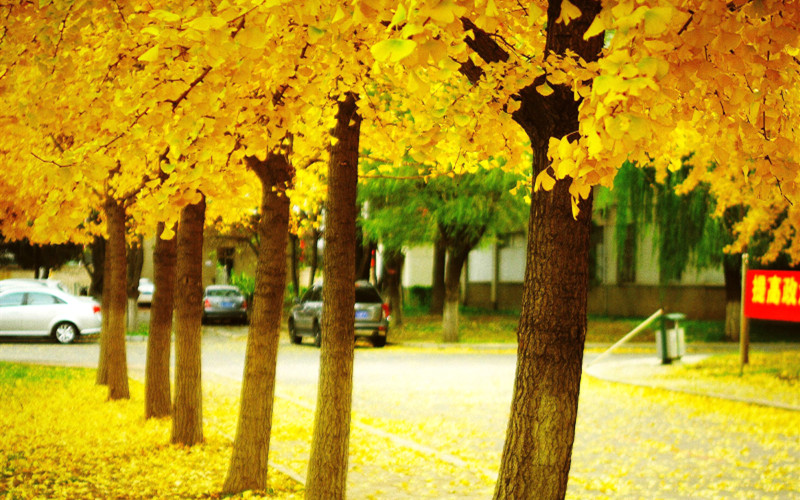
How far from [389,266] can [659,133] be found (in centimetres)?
2464

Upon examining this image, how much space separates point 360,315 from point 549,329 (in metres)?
17.9

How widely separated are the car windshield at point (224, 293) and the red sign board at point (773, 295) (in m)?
21.8

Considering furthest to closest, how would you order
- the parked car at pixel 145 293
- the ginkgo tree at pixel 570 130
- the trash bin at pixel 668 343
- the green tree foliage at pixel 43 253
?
the parked car at pixel 145 293
the green tree foliage at pixel 43 253
the trash bin at pixel 668 343
the ginkgo tree at pixel 570 130

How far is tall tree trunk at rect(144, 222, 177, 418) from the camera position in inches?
394

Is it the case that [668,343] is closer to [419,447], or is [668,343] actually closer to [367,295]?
[367,295]

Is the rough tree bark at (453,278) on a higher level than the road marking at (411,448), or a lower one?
higher

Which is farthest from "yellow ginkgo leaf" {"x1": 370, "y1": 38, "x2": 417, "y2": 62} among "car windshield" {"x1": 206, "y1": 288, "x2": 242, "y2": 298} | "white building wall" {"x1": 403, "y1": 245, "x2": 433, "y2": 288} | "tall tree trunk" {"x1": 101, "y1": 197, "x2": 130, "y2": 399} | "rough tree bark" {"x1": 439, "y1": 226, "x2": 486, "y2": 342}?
"white building wall" {"x1": 403, "y1": 245, "x2": 433, "y2": 288}

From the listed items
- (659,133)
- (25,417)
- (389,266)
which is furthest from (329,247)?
(389,266)

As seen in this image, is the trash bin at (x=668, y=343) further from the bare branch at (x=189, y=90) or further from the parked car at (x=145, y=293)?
the parked car at (x=145, y=293)

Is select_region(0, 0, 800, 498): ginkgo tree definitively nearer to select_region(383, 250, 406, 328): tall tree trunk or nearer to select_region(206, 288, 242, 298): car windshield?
select_region(383, 250, 406, 328): tall tree trunk

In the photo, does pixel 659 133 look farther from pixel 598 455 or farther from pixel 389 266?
pixel 389 266

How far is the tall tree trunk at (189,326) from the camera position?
27.7 feet

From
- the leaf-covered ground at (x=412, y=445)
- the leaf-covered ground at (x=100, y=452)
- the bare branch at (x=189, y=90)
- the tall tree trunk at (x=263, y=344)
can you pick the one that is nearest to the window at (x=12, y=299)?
the leaf-covered ground at (x=412, y=445)

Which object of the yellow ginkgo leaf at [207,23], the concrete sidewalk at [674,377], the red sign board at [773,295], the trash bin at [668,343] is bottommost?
the concrete sidewalk at [674,377]
